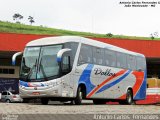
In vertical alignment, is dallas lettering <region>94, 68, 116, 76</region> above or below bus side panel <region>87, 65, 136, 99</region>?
above

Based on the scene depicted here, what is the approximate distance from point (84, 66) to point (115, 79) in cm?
431

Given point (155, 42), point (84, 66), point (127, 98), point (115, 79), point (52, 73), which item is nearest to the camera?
point (52, 73)

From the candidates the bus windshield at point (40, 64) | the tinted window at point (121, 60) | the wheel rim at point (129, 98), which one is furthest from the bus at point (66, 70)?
the wheel rim at point (129, 98)

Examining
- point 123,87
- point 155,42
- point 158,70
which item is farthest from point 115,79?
point 158,70

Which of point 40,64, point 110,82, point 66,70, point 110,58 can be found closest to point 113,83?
point 110,82

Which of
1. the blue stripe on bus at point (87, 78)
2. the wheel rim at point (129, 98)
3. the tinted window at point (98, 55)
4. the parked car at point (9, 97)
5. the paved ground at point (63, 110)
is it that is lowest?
the parked car at point (9, 97)

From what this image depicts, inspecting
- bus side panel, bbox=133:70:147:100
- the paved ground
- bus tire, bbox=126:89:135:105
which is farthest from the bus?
bus side panel, bbox=133:70:147:100

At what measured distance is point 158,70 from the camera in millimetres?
55125

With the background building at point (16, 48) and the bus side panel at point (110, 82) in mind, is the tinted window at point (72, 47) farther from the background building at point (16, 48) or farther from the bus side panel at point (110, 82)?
the background building at point (16, 48)

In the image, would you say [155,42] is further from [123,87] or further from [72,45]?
[72,45]

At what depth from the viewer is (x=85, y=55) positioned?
72.8ft

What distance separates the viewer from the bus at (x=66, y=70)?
20634 mm

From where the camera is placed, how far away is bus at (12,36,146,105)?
20.6m

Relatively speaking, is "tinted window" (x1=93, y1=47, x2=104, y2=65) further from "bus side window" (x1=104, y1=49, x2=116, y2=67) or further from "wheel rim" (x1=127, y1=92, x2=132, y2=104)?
"wheel rim" (x1=127, y1=92, x2=132, y2=104)
